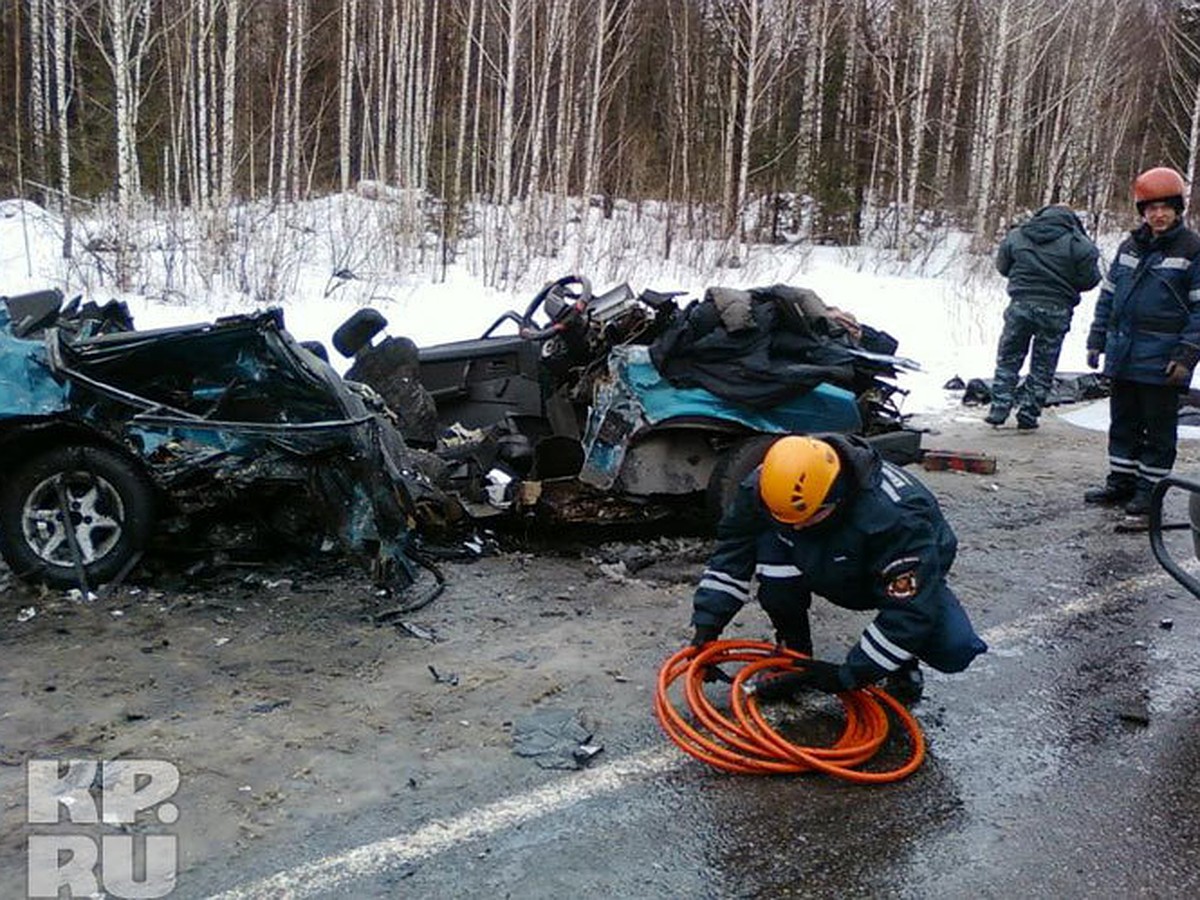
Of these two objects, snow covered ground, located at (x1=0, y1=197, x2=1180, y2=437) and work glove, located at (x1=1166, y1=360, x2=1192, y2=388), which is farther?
snow covered ground, located at (x1=0, y1=197, x2=1180, y2=437)

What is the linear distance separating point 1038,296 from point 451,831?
7.81 metres

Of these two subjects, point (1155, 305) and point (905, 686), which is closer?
point (905, 686)

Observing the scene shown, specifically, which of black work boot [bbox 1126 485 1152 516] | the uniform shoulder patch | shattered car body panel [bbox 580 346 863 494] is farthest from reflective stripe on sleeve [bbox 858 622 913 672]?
black work boot [bbox 1126 485 1152 516]

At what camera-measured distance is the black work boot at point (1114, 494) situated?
6.87 metres

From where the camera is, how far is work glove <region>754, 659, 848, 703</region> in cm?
369

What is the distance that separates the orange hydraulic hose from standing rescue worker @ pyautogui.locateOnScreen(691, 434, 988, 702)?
11cm

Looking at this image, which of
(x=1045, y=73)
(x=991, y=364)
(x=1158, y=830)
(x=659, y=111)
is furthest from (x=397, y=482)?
(x=1045, y=73)

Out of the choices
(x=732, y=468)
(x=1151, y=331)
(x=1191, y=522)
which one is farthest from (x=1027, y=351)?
(x=1191, y=522)

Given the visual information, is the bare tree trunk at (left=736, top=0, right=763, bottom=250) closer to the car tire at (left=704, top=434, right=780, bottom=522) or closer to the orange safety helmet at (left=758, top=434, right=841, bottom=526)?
the car tire at (left=704, top=434, right=780, bottom=522)

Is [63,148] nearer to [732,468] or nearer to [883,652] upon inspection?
[732,468]

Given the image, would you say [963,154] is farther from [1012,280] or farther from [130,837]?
[130,837]

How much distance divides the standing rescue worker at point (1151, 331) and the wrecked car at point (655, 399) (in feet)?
5.21

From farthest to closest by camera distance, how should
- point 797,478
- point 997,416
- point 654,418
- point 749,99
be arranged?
point 749,99 < point 997,416 < point 654,418 < point 797,478

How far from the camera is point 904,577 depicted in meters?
3.46
